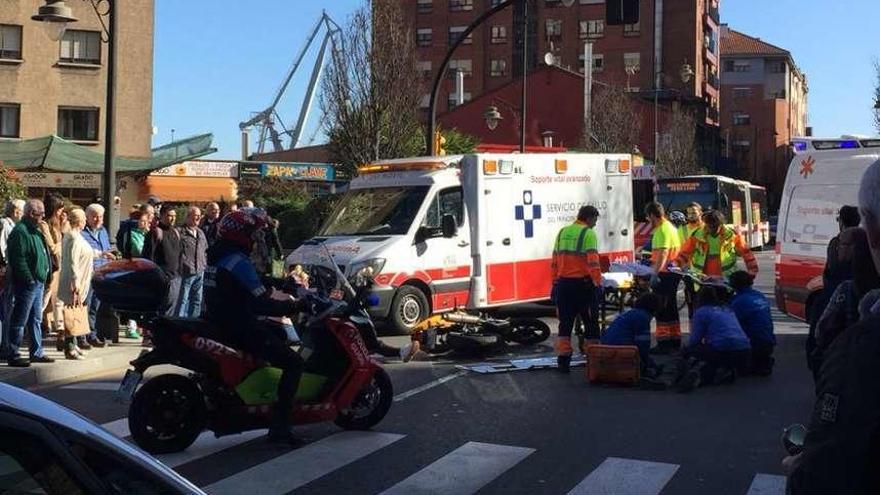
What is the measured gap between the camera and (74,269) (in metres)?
10.8

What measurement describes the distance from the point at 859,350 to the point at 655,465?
504cm

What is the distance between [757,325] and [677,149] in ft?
165

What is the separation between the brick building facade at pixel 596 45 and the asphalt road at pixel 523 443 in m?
61.0

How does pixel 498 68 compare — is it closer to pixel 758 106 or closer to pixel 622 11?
pixel 758 106

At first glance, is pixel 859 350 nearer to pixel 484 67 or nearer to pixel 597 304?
pixel 597 304

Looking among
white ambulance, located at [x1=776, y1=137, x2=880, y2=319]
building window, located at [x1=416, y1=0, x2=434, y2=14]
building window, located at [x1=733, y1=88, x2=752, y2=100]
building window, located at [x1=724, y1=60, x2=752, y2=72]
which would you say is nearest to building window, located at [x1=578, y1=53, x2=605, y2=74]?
building window, located at [x1=416, y1=0, x2=434, y2=14]

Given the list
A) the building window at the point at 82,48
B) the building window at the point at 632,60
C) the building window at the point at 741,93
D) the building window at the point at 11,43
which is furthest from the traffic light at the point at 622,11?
the building window at the point at 741,93

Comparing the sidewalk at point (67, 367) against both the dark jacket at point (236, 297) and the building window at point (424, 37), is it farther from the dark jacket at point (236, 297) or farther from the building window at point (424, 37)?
the building window at point (424, 37)

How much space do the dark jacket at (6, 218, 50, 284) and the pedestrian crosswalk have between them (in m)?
3.21

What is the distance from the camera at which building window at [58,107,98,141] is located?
129 ft

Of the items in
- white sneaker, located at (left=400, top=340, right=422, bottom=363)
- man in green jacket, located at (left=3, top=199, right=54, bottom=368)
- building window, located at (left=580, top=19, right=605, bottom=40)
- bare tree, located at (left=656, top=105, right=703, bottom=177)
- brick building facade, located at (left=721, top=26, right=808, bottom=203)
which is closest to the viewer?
man in green jacket, located at (left=3, top=199, right=54, bottom=368)

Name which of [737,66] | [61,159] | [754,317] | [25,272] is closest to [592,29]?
[737,66]

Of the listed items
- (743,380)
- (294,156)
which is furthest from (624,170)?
(294,156)

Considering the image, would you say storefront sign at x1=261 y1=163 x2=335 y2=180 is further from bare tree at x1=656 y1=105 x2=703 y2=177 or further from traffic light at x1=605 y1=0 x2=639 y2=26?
traffic light at x1=605 y1=0 x2=639 y2=26
